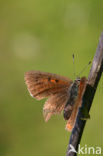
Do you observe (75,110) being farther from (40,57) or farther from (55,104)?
(40,57)

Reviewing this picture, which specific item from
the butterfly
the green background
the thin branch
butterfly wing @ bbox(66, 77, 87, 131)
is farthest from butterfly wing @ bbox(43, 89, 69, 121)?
the green background

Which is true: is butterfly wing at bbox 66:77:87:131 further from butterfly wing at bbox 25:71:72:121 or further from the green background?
the green background

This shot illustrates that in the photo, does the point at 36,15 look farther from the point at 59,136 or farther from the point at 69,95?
the point at 69,95

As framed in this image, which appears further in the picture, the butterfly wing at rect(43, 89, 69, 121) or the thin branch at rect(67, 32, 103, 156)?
the butterfly wing at rect(43, 89, 69, 121)

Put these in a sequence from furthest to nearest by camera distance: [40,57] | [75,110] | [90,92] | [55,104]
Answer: [40,57], [55,104], [75,110], [90,92]

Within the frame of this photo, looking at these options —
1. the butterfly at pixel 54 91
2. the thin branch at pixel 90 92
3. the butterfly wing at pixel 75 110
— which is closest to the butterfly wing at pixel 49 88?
the butterfly at pixel 54 91

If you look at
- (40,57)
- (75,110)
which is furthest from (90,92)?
(40,57)

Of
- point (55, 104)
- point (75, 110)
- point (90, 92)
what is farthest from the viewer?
point (55, 104)
